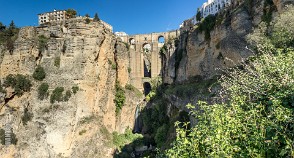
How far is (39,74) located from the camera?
3017 cm

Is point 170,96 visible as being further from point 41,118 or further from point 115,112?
point 41,118

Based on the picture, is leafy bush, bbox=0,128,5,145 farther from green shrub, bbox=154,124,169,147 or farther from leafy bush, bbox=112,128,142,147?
green shrub, bbox=154,124,169,147

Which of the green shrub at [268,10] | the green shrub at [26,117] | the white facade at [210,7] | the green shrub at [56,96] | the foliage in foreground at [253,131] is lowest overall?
the green shrub at [26,117]

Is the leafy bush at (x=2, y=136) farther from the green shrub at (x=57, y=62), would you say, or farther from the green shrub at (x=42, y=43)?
the green shrub at (x=42, y=43)

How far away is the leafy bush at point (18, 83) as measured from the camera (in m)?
29.1

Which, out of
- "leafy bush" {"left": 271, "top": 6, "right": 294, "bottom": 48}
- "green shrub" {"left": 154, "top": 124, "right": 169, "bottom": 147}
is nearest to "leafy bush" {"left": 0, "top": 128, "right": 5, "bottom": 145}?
"green shrub" {"left": 154, "top": 124, "right": 169, "bottom": 147}

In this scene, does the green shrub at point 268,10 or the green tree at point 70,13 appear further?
the green tree at point 70,13

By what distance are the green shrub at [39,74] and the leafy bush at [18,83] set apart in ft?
3.08

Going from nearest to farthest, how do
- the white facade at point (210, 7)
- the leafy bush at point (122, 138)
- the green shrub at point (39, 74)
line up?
the green shrub at point (39, 74) < the leafy bush at point (122, 138) < the white facade at point (210, 7)

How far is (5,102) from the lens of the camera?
2883cm

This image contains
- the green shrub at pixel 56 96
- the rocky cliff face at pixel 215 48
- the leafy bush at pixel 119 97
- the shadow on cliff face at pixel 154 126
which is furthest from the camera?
the leafy bush at pixel 119 97

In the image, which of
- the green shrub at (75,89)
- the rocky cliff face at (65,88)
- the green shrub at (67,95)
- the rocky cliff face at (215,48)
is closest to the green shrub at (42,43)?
the rocky cliff face at (65,88)

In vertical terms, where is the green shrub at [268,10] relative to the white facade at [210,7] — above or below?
below

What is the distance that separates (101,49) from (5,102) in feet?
40.9
